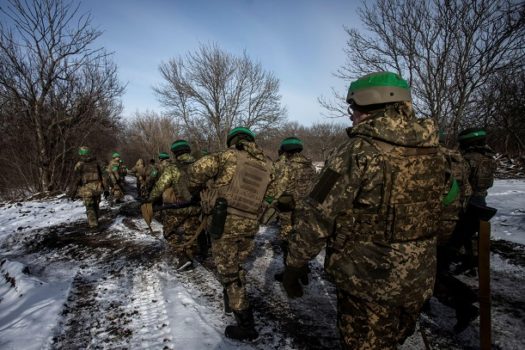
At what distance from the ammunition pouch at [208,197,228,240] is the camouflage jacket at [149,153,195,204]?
201 cm

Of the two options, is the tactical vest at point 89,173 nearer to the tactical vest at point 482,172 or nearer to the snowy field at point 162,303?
the snowy field at point 162,303

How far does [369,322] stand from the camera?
1.79 metres

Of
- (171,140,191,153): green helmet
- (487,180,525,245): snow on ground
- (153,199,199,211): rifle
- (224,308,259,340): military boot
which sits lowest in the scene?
(224,308,259,340): military boot

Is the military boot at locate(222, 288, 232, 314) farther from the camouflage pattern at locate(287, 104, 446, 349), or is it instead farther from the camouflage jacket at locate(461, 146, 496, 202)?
the camouflage jacket at locate(461, 146, 496, 202)

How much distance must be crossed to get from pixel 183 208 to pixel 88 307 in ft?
6.44

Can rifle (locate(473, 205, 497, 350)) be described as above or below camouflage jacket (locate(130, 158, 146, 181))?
below

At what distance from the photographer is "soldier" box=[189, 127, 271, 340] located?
9.79 feet

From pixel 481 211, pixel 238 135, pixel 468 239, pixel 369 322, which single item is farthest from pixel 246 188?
pixel 468 239

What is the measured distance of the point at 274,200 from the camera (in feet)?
11.5

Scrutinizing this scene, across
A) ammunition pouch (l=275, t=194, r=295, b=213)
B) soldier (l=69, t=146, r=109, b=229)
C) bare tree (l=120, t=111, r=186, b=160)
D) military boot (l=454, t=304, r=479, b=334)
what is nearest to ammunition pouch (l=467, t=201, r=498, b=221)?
military boot (l=454, t=304, r=479, b=334)

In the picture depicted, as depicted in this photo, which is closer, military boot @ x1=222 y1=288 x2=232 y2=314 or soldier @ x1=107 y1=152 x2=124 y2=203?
military boot @ x1=222 y1=288 x2=232 y2=314

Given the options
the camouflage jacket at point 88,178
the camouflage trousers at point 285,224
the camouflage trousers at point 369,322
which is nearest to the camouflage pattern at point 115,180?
the camouflage jacket at point 88,178

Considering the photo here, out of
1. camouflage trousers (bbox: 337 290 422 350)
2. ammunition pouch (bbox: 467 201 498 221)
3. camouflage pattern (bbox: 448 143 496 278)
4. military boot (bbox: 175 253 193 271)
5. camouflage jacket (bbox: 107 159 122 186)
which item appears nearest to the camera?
camouflage trousers (bbox: 337 290 422 350)

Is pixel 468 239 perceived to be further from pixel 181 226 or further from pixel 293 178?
pixel 181 226
